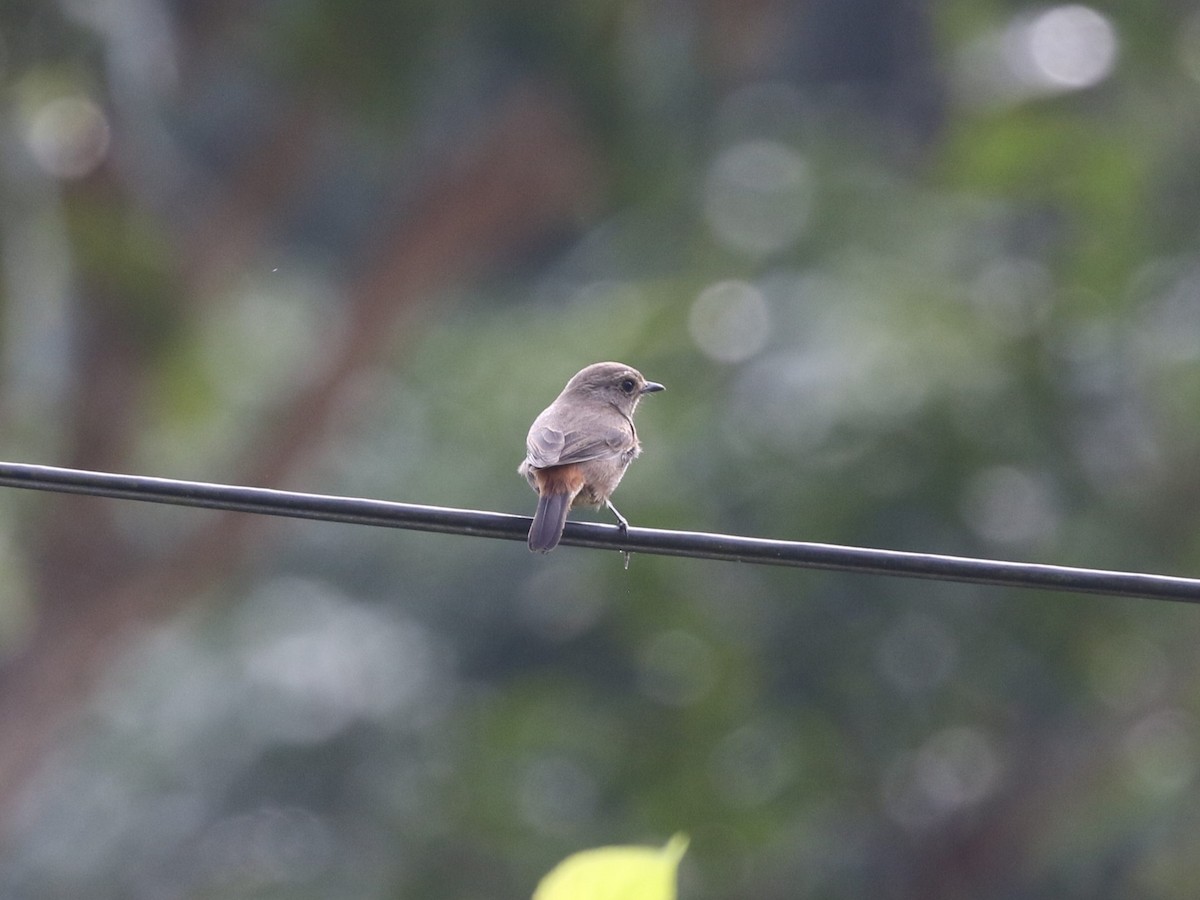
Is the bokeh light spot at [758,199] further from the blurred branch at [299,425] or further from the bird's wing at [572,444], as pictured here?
the bird's wing at [572,444]

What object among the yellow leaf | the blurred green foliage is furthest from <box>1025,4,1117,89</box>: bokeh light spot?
the yellow leaf

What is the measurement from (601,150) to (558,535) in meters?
6.58

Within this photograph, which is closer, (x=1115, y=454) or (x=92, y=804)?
(x=1115, y=454)

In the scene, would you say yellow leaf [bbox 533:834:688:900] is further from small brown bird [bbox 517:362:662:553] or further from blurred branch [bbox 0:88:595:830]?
blurred branch [bbox 0:88:595:830]

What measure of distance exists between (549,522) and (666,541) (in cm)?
117

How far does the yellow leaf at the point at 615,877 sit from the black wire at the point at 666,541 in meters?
1.55

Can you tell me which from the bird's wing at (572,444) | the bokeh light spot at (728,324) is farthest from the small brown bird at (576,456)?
the bokeh light spot at (728,324)

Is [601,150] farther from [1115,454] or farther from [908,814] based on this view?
[908,814]

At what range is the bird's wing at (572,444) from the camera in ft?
19.8

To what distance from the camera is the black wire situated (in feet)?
12.5

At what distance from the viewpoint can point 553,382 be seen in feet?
39.6

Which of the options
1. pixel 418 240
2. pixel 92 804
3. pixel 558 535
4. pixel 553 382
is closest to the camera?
pixel 558 535

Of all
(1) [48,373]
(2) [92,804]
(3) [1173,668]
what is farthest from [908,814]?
(2) [92,804]

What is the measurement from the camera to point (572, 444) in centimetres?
615
